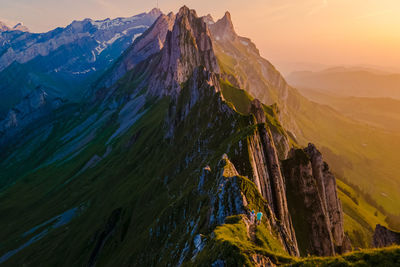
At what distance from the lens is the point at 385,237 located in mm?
53125

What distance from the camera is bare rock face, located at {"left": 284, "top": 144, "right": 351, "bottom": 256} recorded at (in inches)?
2099

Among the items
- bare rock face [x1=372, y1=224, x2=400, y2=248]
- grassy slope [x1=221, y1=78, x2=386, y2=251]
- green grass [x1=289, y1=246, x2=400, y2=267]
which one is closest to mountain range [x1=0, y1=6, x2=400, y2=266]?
green grass [x1=289, y1=246, x2=400, y2=267]

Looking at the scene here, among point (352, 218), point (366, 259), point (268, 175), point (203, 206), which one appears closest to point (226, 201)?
point (203, 206)

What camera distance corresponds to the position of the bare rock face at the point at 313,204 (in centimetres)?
5331

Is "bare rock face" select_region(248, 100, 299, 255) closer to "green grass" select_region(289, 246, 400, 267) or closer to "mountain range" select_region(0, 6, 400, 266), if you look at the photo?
"mountain range" select_region(0, 6, 400, 266)

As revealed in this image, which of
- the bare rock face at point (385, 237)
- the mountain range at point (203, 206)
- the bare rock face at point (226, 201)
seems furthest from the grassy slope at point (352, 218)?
the bare rock face at point (226, 201)

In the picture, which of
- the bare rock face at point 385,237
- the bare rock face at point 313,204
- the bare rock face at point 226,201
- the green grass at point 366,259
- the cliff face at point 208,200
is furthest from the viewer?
the bare rock face at point 313,204

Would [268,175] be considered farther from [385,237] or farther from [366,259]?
[366,259]

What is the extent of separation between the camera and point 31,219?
170m

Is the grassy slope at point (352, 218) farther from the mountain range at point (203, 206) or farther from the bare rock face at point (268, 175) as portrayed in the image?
the bare rock face at point (268, 175)

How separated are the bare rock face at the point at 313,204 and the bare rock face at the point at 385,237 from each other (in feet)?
29.6

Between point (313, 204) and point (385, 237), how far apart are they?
16.7 m

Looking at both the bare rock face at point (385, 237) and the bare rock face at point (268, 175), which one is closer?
the bare rock face at point (268, 175)

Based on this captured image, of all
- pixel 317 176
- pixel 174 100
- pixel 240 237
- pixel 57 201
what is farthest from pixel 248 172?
pixel 57 201
